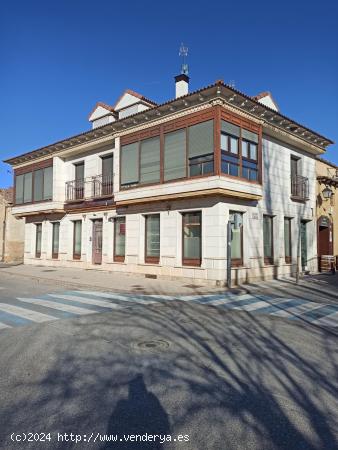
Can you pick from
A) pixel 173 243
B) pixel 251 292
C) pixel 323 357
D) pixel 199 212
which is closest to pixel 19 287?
pixel 173 243

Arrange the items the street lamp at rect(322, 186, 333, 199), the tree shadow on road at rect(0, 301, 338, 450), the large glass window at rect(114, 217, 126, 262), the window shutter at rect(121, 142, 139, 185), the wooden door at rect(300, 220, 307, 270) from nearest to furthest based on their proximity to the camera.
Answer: the tree shadow on road at rect(0, 301, 338, 450)
the window shutter at rect(121, 142, 139, 185)
the large glass window at rect(114, 217, 126, 262)
the wooden door at rect(300, 220, 307, 270)
the street lamp at rect(322, 186, 333, 199)

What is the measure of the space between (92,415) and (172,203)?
40.6 feet

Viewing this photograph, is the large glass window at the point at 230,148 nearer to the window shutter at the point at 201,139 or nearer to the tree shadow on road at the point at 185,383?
the window shutter at the point at 201,139

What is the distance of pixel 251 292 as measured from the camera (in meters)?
12.3

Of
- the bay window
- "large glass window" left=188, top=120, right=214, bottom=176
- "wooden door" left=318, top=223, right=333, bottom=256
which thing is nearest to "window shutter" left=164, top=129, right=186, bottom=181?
the bay window

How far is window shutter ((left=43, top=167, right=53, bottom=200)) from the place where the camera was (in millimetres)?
22656

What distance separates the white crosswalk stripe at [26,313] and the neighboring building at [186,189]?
738 centimetres

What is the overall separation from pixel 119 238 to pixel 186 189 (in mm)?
5756

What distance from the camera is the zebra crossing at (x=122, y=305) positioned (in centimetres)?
796

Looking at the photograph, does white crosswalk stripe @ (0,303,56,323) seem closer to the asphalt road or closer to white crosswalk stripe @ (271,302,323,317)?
the asphalt road

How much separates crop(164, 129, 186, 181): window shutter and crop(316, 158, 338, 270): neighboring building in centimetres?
1032

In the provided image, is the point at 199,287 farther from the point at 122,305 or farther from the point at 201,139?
the point at 201,139

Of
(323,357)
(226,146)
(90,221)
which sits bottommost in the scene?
(323,357)

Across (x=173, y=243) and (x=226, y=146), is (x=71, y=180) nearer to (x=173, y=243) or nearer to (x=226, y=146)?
(x=173, y=243)
